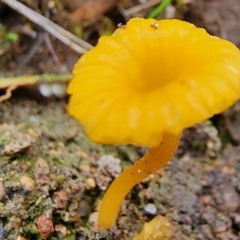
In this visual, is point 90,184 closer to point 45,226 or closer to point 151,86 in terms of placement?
point 45,226

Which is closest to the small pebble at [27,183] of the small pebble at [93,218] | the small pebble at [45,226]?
the small pebble at [45,226]

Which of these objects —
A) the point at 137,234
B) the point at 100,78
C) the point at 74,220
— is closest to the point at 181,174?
the point at 137,234

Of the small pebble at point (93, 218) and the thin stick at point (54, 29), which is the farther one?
the thin stick at point (54, 29)

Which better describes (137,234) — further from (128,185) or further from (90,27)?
(90,27)

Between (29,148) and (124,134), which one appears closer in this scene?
(124,134)

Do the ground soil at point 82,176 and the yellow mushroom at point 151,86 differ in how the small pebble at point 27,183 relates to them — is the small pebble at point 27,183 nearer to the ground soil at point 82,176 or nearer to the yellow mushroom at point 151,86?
the ground soil at point 82,176

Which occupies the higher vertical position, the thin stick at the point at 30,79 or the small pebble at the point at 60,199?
the thin stick at the point at 30,79
